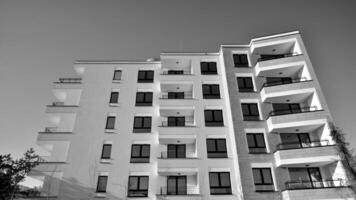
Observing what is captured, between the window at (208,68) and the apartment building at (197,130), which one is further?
the window at (208,68)

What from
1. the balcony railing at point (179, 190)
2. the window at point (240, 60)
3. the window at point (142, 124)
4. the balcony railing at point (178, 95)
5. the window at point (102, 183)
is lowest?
the balcony railing at point (179, 190)

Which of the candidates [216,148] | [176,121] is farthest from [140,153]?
[216,148]

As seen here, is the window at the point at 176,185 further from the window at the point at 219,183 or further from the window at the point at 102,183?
the window at the point at 102,183

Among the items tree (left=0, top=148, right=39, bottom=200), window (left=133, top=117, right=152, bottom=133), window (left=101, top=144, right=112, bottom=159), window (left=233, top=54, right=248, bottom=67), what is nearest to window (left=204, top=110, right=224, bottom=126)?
window (left=133, top=117, right=152, bottom=133)

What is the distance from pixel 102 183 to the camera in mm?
19266

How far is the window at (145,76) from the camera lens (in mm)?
24973

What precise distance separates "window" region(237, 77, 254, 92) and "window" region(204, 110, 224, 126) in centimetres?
347

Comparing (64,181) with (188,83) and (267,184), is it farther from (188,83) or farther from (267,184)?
(267,184)

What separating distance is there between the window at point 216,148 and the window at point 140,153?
5869 millimetres

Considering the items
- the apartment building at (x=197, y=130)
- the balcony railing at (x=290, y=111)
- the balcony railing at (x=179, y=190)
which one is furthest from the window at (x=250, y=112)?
the balcony railing at (x=179, y=190)

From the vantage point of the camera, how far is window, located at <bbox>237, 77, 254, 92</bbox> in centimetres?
2275

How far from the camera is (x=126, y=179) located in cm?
1933

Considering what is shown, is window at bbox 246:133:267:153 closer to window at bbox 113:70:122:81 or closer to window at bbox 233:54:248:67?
window at bbox 233:54:248:67

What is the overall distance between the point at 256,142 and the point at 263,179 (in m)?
3.28
